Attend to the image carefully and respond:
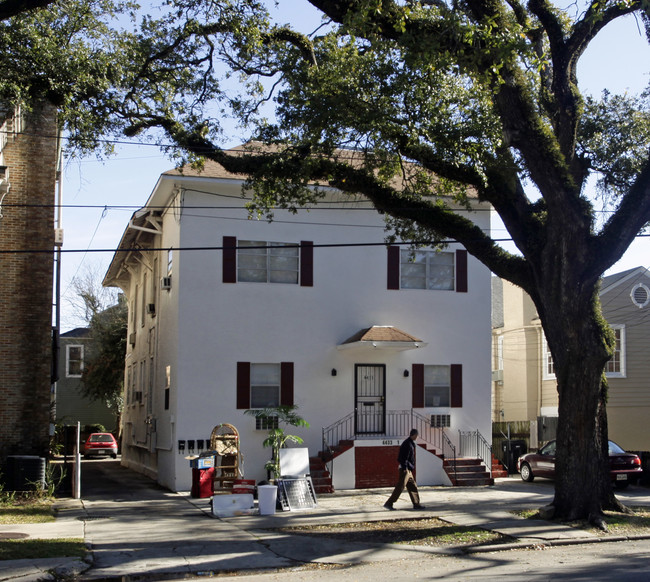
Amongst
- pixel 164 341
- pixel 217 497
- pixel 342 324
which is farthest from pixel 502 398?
pixel 217 497

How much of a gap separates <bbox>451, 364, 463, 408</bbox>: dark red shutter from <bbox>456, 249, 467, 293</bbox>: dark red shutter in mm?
2300

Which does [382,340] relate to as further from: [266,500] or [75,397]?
[75,397]

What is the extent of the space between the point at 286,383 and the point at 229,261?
3615mm

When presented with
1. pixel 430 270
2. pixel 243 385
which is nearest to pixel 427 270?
pixel 430 270

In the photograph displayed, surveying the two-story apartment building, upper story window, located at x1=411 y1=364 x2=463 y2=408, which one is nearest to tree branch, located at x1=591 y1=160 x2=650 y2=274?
upper story window, located at x1=411 y1=364 x2=463 y2=408

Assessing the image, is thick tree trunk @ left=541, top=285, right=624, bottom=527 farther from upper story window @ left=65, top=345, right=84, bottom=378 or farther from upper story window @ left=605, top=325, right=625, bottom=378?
upper story window @ left=65, top=345, right=84, bottom=378

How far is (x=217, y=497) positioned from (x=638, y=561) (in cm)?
817

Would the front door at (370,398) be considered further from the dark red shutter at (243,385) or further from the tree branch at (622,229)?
the tree branch at (622,229)

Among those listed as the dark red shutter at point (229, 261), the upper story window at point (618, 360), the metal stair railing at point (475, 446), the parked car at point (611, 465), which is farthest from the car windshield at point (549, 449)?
the dark red shutter at point (229, 261)

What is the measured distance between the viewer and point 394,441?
20.6 metres

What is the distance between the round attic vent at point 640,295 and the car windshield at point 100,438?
25.1 meters

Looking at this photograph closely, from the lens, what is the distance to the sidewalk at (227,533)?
10383 mm

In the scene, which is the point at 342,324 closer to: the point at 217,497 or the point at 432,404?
the point at 432,404

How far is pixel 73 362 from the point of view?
44562 mm
